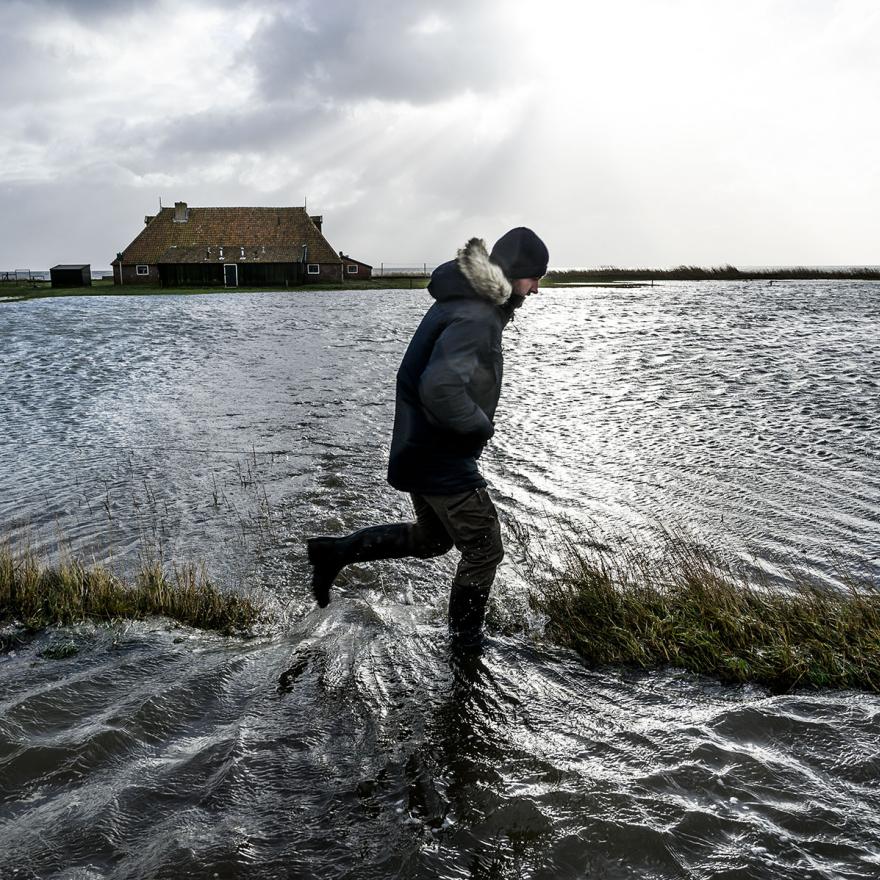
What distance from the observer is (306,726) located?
13.9 feet

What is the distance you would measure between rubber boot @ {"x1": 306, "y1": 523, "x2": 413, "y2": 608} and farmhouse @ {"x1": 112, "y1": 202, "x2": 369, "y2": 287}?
67972mm

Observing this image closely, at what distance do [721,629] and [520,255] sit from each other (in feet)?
9.33

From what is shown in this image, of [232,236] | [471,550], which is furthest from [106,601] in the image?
[232,236]

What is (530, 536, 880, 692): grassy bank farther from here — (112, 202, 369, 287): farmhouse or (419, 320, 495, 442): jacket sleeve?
(112, 202, 369, 287): farmhouse

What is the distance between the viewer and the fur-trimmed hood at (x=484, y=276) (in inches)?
170

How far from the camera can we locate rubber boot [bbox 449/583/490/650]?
5.18 meters

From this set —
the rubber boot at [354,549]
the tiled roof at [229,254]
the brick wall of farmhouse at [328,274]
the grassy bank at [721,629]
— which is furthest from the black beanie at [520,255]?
the brick wall of farmhouse at [328,274]

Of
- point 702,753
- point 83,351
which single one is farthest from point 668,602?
point 83,351

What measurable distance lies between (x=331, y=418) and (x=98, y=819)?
1238cm

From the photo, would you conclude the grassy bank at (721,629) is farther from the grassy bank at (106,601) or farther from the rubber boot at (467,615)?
the grassy bank at (106,601)

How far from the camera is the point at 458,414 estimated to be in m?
4.36

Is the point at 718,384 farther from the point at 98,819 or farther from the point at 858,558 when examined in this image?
the point at 98,819

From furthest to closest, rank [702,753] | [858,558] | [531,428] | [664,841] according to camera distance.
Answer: [531,428] < [858,558] < [702,753] < [664,841]

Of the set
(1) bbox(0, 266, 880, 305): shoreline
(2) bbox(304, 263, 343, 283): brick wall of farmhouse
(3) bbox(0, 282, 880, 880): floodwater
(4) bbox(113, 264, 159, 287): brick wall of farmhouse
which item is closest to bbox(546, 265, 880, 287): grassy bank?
(1) bbox(0, 266, 880, 305): shoreline
